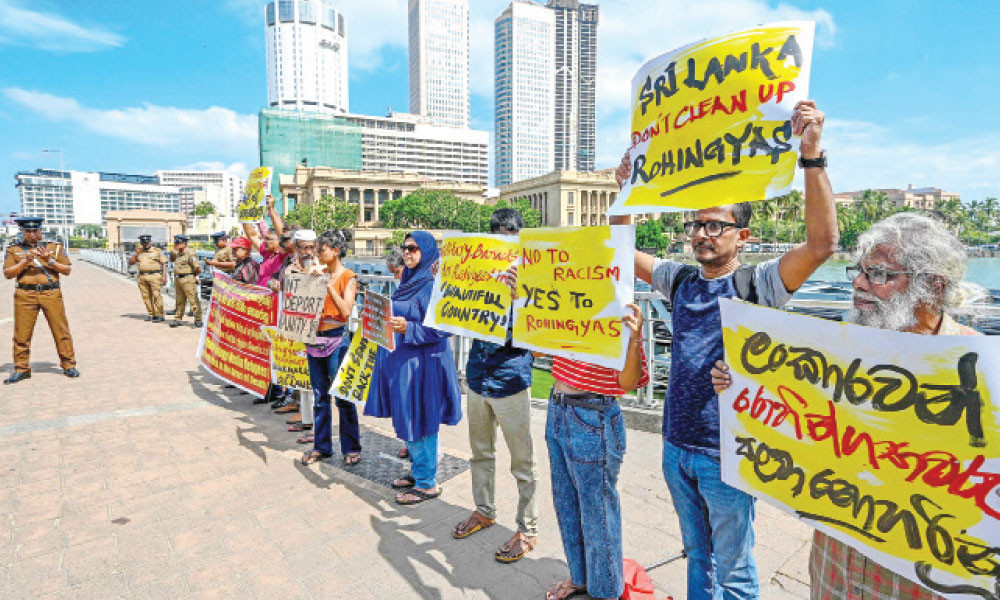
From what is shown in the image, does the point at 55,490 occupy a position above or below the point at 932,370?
below

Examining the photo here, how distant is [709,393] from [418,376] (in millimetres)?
2336

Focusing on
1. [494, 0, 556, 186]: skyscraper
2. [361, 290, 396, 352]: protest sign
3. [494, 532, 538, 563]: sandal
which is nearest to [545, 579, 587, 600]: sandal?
[494, 532, 538, 563]: sandal

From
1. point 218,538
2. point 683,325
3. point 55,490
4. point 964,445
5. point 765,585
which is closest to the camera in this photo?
point 964,445

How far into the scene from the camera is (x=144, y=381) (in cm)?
760

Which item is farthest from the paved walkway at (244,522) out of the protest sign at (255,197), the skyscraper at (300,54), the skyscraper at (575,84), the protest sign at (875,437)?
the skyscraper at (300,54)

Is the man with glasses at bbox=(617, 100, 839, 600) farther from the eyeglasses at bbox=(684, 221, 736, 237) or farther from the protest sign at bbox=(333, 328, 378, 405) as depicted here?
the protest sign at bbox=(333, 328, 378, 405)

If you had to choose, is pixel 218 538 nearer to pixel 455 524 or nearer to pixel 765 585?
pixel 455 524

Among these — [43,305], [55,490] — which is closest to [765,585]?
[55,490]

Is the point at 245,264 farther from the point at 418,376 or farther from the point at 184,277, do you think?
the point at 184,277

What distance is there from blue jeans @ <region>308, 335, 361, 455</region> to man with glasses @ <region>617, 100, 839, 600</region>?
10.7ft

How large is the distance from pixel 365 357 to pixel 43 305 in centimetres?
640

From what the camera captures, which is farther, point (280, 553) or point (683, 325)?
point (280, 553)

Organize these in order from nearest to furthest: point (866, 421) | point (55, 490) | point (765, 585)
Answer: point (866, 421)
point (765, 585)
point (55, 490)

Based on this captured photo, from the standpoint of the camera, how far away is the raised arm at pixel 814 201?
5.77 ft
